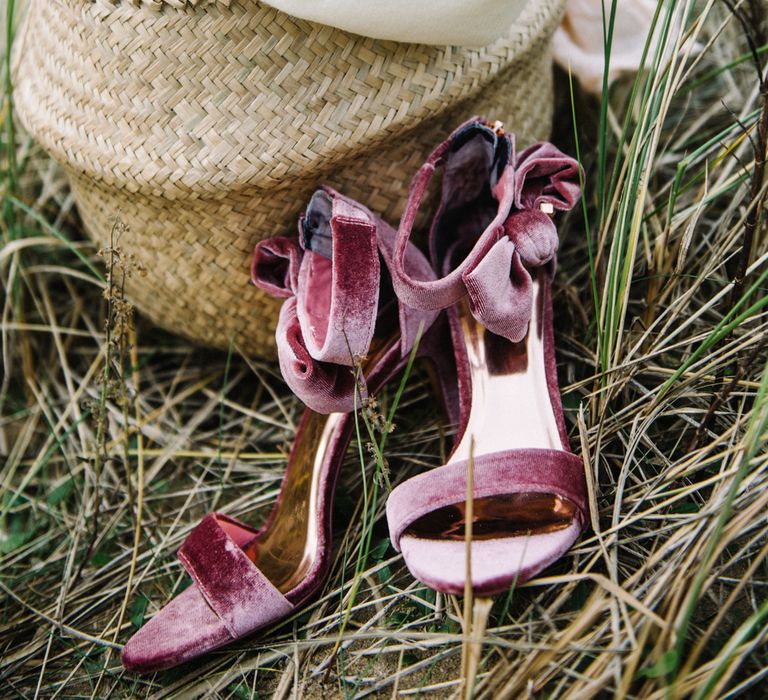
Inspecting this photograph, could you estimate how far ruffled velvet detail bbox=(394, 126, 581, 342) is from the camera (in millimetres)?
763

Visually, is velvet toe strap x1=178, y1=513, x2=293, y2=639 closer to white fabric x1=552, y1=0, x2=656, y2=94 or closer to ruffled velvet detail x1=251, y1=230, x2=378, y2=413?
ruffled velvet detail x1=251, y1=230, x2=378, y2=413

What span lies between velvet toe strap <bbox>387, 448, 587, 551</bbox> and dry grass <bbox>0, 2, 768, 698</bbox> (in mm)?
44

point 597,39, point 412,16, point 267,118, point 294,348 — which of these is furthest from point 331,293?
point 597,39

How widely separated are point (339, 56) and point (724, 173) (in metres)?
0.54

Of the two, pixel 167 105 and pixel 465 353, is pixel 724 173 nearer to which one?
pixel 465 353

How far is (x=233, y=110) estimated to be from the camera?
2.70 ft

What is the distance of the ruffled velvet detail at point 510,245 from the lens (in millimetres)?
763

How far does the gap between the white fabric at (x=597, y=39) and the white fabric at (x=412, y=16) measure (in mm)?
388

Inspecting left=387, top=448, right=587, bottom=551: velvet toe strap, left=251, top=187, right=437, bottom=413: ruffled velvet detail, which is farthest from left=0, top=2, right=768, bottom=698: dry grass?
left=251, top=187, right=437, bottom=413: ruffled velvet detail

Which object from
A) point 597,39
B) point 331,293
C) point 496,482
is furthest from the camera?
point 597,39

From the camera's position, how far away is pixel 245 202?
885 millimetres

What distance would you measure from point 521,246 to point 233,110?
0.38 meters

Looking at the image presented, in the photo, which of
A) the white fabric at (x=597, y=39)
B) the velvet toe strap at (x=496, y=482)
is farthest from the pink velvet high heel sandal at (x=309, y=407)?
the white fabric at (x=597, y=39)

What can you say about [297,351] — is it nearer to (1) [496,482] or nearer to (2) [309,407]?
(2) [309,407]
